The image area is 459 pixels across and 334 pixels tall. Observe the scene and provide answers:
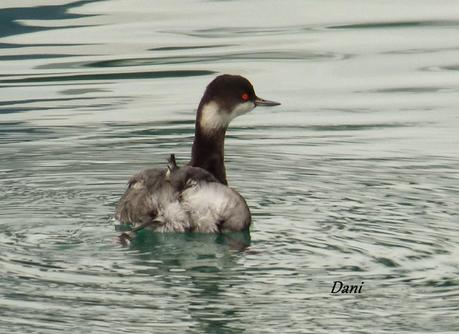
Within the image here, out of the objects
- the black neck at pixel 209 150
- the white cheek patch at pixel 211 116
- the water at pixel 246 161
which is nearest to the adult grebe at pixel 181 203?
the water at pixel 246 161

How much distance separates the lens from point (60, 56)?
17516 millimetres

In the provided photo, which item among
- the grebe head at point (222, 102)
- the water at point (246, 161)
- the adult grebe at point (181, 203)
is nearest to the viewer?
the water at point (246, 161)

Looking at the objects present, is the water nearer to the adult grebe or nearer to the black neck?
the adult grebe

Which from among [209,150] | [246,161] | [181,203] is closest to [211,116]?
[209,150]

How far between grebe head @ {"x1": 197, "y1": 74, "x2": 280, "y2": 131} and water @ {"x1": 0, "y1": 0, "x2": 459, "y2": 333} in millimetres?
555

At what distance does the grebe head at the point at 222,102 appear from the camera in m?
11.3

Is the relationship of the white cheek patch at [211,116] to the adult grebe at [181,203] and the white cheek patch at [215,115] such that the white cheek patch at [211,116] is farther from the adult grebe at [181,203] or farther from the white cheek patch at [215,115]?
the adult grebe at [181,203]

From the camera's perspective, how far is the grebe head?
37.2ft

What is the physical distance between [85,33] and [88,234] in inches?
346

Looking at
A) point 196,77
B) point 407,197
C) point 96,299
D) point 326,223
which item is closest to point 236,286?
point 96,299

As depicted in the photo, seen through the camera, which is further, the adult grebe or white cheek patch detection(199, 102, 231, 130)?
white cheek patch detection(199, 102, 231, 130)

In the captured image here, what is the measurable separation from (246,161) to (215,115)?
1195 millimetres

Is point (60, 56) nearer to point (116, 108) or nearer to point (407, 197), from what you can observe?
point (116, 108)

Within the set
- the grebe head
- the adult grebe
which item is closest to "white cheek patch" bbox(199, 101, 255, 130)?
the grebe head
